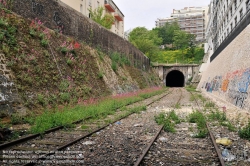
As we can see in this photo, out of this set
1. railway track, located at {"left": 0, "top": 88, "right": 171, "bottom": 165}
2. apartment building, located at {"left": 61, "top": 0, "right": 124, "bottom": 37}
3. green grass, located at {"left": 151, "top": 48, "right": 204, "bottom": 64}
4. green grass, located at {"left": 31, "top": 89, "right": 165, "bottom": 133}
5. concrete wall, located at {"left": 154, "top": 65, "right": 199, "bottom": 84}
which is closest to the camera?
railway track, located at {"left": 0, "top": 88, "right": 171, "bottom": 165}

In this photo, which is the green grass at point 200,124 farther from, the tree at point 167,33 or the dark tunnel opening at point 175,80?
the tree at point 167,33

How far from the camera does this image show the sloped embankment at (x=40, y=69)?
8039 millimetres

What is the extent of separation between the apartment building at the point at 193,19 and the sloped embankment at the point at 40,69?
310 feet

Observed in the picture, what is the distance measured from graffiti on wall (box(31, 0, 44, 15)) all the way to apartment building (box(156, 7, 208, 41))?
96.1m

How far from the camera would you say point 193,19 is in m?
105

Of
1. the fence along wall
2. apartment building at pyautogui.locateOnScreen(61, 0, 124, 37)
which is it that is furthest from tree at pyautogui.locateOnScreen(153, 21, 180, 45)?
the fence along wall

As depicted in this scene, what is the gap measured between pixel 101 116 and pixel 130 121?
56.0 inches

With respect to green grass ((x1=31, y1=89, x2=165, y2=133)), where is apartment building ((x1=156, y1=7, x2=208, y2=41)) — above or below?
above

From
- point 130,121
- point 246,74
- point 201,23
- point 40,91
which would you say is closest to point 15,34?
point 40,91

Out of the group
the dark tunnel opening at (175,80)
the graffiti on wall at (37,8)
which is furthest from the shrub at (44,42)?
the dark tunnel opening at (175,80)

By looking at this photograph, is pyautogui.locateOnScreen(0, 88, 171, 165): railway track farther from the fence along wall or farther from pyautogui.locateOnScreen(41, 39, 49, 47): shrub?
the fence along wall

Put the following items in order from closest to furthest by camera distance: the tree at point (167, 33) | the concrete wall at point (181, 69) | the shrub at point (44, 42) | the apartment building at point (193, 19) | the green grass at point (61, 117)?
1. the green grass at point (61, 117)
2. the shrub at point (44, 42)
3. the concrete wall at point (181, 69)
4. the tree at point (167, 33)
5. the apartment building at point (193, 19)

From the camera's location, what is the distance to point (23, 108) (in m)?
7.82

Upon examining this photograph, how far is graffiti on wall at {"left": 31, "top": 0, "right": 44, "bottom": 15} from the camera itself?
1210 cm
